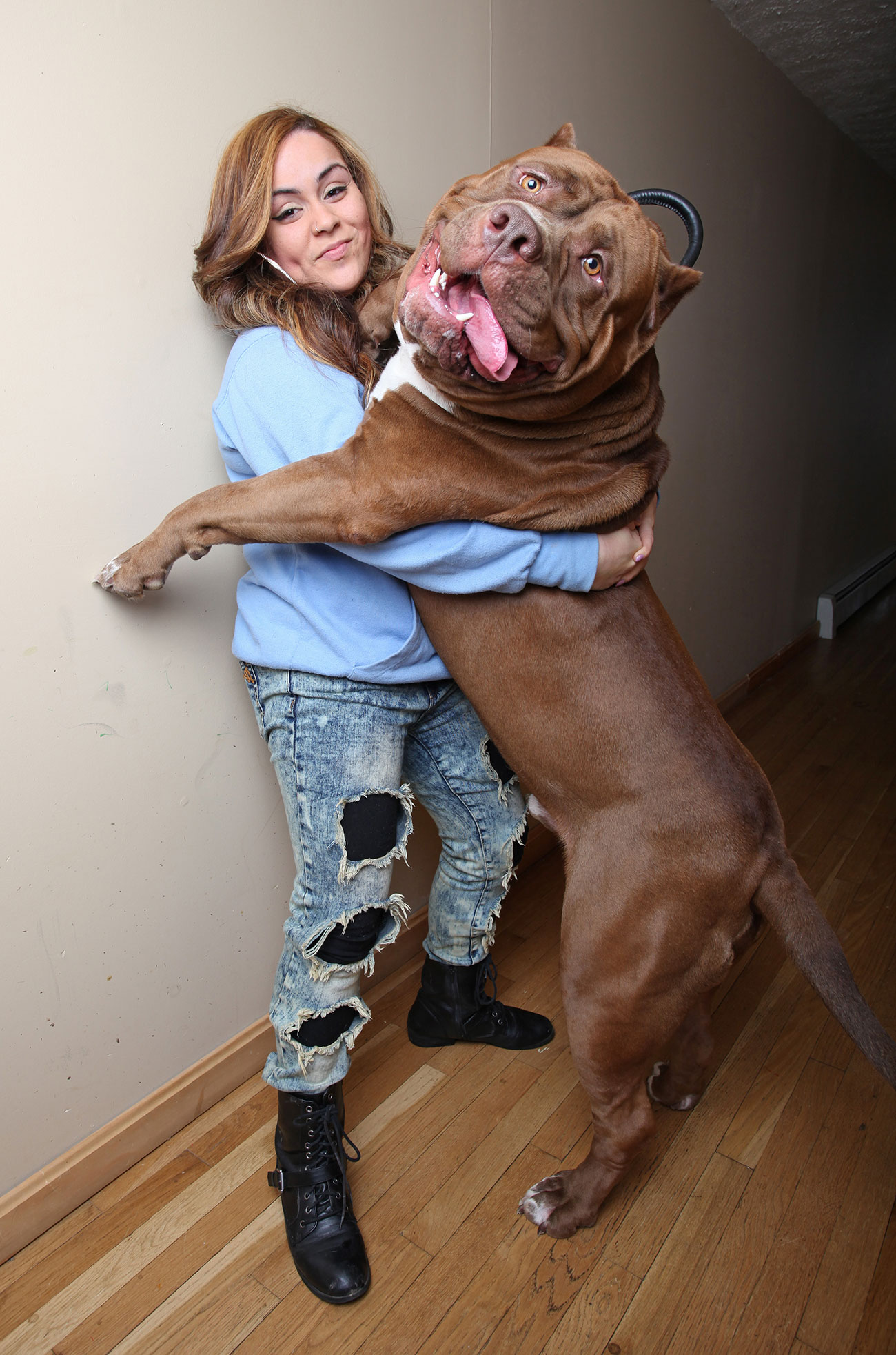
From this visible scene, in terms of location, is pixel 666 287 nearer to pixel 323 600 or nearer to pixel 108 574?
pixel 323 600

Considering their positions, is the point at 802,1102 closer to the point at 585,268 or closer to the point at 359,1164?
the point at 359,1164

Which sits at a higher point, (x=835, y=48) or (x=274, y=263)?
(x=835, y=48)

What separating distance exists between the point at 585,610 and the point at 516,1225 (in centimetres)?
130

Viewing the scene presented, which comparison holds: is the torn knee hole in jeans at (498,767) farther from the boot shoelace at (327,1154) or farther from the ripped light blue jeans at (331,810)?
the boot shoelace at (327,1154)

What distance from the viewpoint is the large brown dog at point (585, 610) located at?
1.43m

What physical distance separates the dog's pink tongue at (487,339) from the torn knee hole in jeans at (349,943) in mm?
1058

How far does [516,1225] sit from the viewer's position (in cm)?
183

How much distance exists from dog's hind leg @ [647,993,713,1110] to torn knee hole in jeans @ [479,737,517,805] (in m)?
0.66

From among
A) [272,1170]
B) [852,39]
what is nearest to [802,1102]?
[272,1170]

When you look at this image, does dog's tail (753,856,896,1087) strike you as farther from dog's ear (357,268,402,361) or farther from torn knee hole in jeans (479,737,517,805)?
dog's ear (357,268,402,361)

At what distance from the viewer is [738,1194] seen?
75.1 inches

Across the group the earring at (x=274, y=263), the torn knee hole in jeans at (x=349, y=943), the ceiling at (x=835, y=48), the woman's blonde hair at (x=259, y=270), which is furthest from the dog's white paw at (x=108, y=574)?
the ceiling at (x=835, y=48)

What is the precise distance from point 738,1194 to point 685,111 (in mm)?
3953

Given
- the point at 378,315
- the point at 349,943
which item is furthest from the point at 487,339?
the point at 349,943
